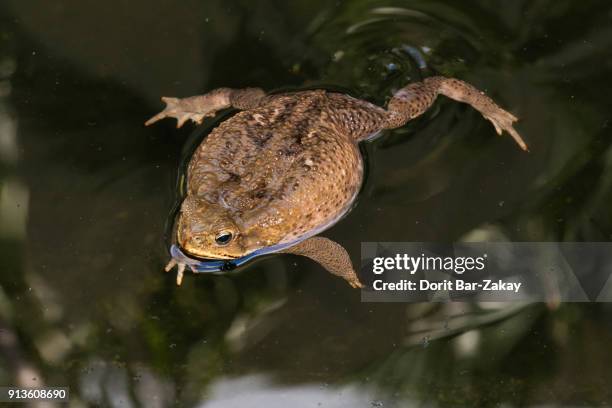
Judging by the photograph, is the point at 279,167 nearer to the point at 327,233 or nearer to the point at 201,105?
the point at 327,233

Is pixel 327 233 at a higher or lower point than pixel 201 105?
lower

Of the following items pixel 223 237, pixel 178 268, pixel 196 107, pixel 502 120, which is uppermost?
pixel 502 120

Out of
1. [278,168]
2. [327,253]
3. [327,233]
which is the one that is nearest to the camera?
[278,168]

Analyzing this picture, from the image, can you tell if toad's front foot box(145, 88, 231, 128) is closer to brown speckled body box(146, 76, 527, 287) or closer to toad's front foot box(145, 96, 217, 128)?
toad's front foot box(145, 96, 217, 128)

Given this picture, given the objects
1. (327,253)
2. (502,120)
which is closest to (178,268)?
(327,253)

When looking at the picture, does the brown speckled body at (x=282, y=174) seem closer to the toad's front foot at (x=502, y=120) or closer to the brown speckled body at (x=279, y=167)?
the brown speckled body at (x=279, y=167)

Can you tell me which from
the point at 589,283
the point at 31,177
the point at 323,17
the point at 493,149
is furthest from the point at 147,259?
the point at 589,283

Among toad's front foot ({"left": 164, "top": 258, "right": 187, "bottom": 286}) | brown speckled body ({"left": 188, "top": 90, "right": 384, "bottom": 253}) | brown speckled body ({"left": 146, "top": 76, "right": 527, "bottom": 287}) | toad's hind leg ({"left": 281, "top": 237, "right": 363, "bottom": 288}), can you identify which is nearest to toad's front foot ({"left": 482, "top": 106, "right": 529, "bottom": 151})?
brown speckled body ({"left": 146, "top": 76, "right": 527, "bottom": 287})
